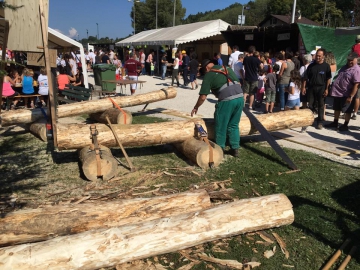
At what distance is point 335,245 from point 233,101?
2.89 metres

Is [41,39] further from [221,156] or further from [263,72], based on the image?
→ [263,72]

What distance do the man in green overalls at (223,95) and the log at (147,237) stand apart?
7.51 feet

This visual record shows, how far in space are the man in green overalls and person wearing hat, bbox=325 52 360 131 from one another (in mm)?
3296

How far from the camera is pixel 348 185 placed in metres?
4.96

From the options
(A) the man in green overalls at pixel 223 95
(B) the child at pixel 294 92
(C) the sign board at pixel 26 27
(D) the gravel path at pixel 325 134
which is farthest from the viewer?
(B) the child at pixel 294 92

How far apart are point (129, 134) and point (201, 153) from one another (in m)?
1.32

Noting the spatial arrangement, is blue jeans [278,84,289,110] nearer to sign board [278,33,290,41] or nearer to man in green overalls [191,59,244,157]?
man in green overalls [191,59,244,157]

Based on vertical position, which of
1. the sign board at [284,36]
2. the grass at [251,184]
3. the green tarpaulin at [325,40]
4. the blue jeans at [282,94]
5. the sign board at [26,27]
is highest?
the sign board at [284,36]

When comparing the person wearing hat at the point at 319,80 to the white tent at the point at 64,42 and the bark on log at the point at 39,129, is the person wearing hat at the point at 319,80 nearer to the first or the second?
the bark on log at the point at 39,129

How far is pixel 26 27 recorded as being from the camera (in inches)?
190

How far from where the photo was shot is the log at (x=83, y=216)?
3.32 m

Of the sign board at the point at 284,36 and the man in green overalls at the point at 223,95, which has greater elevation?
the sign board at the point at 284,36

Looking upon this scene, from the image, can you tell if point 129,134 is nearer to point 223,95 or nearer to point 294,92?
point 223,95

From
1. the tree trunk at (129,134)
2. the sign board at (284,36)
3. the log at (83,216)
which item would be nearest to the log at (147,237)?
the log at (83,216)
